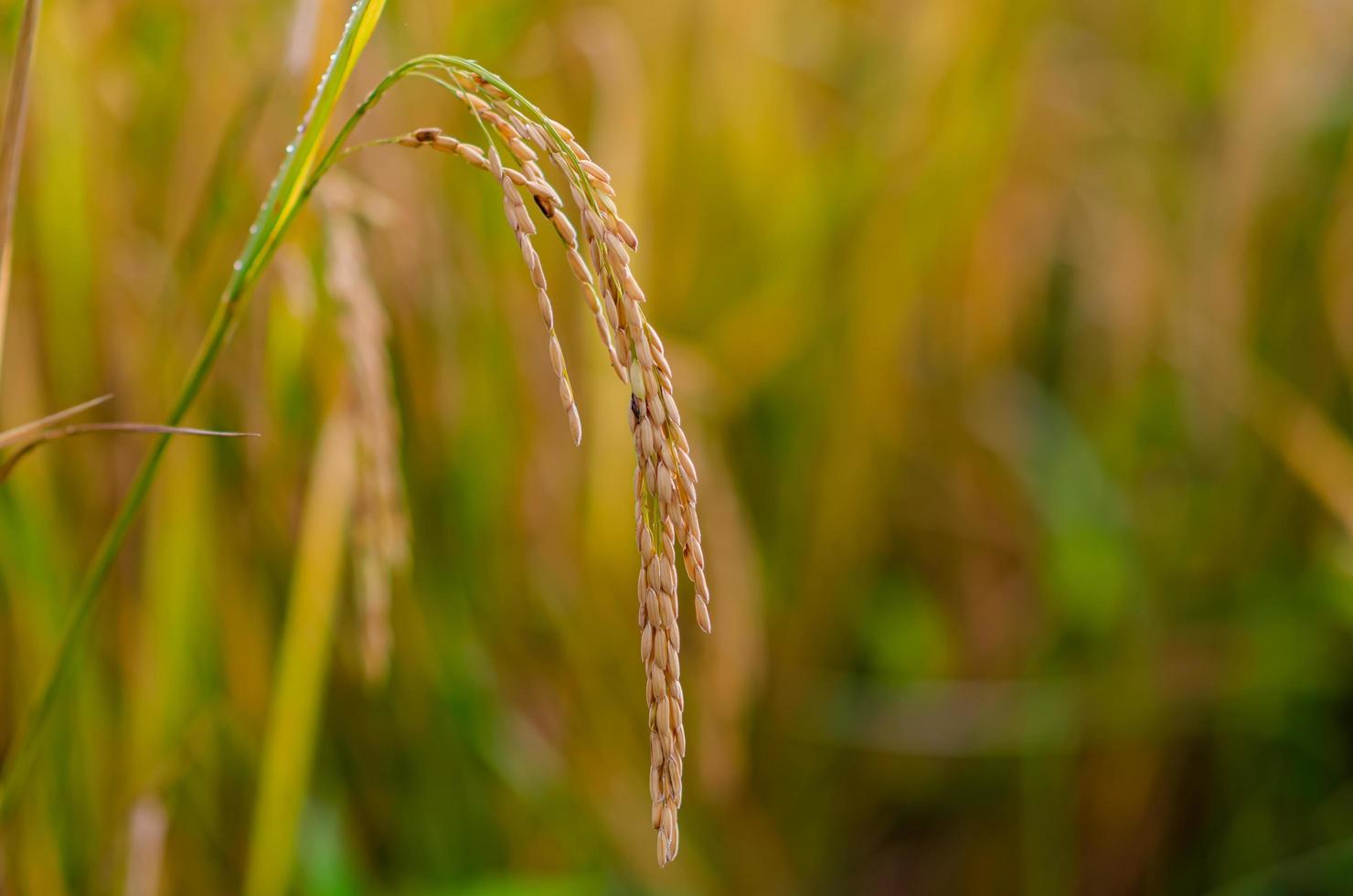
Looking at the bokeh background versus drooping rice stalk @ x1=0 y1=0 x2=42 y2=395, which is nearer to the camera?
drooping rice stalk @ x1=0 y1=0 x2=42 y2=395

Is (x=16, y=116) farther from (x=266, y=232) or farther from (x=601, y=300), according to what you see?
(x=601, y=300)

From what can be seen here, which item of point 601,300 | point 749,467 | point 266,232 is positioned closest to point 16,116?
point 266,232

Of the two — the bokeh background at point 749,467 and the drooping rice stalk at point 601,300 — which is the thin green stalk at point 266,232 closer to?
the drooping rice stalk at point 601,300

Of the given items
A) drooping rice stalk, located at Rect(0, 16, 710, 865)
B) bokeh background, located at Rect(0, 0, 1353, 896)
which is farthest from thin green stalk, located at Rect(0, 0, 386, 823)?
bokeh background, located at Rect(0, 0, 1353, 896)

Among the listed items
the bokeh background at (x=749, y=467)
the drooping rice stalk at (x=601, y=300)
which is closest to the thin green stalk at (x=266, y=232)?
the drooping rice stalk at (x=601, y=300)

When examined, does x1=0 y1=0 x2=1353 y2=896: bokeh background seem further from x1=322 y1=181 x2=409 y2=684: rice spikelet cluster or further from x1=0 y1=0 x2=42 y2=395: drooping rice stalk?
x1=0 y1=0 x2=42 y2=395: drooping rice stalk
